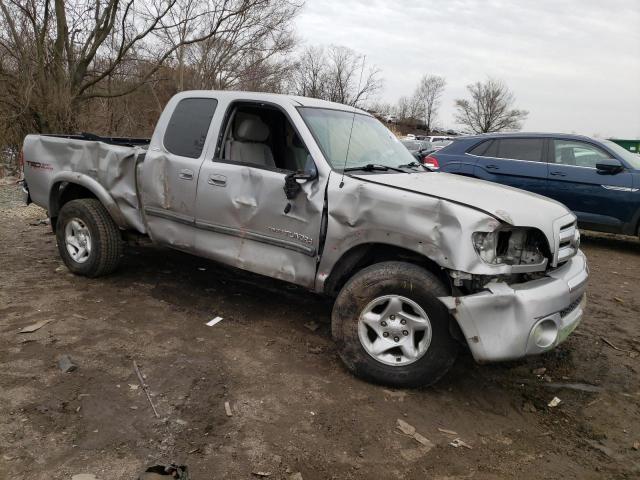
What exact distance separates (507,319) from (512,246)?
0.49 metres

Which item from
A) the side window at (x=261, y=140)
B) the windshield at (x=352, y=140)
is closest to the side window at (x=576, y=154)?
the windshield at (x=352, y=140)

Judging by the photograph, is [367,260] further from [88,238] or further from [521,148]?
[521,148]

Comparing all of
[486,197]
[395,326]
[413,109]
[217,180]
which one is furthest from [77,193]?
[413,109]

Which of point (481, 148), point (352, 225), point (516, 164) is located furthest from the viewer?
point (481, 148)

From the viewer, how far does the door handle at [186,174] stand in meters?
4.11

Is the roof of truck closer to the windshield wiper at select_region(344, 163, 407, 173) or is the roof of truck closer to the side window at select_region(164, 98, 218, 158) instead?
the side window at select_region(164, 98, 218, 158)

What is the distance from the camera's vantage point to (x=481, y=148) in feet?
26.9

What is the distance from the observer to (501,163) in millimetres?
7930

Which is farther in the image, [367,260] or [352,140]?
[352,140]

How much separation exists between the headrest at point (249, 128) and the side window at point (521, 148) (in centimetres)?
512

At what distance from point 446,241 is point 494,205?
402mm

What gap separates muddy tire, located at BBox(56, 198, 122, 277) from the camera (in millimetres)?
4758

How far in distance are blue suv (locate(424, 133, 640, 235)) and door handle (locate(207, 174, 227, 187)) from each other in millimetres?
4033

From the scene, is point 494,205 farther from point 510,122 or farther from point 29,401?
point 510,122
